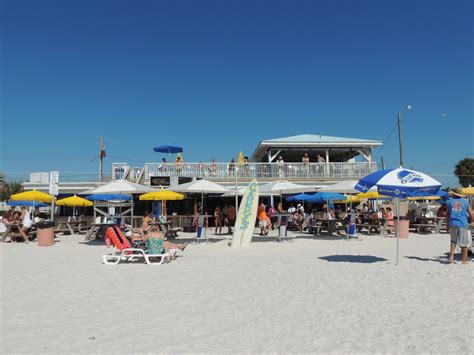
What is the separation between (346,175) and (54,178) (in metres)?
15.8

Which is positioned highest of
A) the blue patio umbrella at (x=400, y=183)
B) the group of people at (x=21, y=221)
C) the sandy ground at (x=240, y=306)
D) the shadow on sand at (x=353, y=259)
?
the blue patio umbrella at (x=400, y=183)

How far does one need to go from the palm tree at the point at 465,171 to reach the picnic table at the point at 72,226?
47.1 metres

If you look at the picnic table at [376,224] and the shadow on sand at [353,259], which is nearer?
the shadow on sand at [353,259]

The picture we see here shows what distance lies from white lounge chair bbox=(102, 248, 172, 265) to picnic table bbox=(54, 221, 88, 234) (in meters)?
8.85

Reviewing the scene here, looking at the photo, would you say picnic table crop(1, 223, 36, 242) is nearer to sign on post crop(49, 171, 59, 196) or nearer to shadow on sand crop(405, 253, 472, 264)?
sign on post crop(49, 171, 59, 196)

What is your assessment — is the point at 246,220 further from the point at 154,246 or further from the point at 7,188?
the point at 7,188

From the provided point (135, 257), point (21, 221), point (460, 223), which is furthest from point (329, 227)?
point (21, 221)

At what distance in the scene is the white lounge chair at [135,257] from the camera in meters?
8.90

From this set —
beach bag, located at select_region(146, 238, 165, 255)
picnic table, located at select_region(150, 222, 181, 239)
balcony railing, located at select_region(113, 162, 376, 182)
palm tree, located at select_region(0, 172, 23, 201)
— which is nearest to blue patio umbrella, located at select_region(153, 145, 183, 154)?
balcony railing, located at select_region(113, 162, 376, 182)

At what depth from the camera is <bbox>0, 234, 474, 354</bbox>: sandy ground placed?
3793mm

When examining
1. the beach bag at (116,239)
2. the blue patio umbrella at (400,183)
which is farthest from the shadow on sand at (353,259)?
the beach bag at (116,239)

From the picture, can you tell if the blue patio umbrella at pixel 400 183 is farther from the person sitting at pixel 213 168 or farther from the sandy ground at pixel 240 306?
the person sitting at pixel 213 168

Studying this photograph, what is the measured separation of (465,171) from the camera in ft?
Result: 173

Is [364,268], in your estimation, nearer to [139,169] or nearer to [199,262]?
[199,262]
